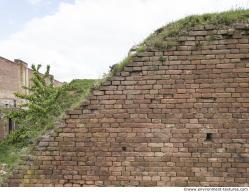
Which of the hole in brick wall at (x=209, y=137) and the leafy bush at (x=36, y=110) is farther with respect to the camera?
the leafy bush at (x=36, y=110)

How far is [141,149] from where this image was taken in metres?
5.50

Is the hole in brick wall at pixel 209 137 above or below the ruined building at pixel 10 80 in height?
below

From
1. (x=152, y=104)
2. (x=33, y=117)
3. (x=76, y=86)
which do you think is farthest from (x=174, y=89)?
(x=76, y=86)

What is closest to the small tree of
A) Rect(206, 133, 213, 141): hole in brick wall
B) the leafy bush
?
the leafy bush

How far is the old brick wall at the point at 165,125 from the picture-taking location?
5.37 meters

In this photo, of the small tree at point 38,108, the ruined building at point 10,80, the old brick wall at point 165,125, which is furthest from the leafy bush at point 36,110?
the old brick wall at point 165,125

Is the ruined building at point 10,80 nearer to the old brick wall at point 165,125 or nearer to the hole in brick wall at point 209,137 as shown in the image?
the old brick wall at point 165,125

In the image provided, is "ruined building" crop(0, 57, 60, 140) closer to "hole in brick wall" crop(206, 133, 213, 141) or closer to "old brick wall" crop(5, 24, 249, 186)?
"old brick wall" crop(5, 24, 249, 186)

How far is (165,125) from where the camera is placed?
547 cm

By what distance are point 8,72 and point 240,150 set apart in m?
20.9

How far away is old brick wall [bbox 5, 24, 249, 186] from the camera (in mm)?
5367

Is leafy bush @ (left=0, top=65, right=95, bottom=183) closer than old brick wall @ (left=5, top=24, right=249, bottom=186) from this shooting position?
No

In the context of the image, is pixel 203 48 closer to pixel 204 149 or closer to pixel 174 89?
pixel 174 89

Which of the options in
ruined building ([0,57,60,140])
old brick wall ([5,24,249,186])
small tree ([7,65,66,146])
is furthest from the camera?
ruined building ([0,57,60,140])
